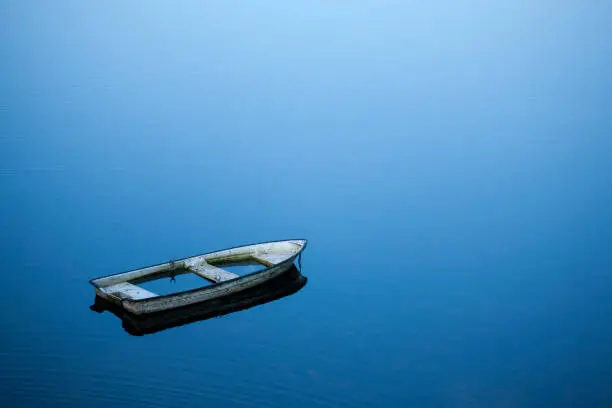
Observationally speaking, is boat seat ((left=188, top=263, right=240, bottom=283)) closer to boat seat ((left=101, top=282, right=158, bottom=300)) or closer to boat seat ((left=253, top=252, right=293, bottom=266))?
boat seat ((left=253, top=252, right=293, bottom=266))

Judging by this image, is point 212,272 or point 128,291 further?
point 212,272

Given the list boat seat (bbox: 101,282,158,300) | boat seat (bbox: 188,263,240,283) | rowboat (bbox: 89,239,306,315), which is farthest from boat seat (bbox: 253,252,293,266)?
boat seat (bbox: 101,282,158,300)

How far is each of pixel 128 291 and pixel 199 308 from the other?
684 millimetres

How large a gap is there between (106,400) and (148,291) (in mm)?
1539

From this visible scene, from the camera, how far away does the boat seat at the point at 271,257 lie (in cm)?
793

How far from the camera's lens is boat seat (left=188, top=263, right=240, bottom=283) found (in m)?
7.33

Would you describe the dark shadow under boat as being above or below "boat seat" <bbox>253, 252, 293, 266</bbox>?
below

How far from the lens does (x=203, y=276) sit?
294 inches

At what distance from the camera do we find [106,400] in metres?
5.57

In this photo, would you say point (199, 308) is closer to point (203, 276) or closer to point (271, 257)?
point (203, 276)

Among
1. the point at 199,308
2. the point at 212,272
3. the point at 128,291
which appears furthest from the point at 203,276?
the point at 128,291

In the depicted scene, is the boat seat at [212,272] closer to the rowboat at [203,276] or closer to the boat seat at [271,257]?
the rowboat at [203,276]

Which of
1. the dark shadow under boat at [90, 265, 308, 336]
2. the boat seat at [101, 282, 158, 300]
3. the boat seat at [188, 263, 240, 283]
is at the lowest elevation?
the dark shadow under boat at [90, 265, 308, 336]

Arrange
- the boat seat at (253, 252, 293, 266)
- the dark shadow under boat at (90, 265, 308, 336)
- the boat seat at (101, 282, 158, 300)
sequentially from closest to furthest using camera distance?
1. the dark shadow under boat at (90, 265, 308, 336)
2. the boat seat at (101, 282, 158, 300)
3. the boat seat at (253, 252, 293, 266)
